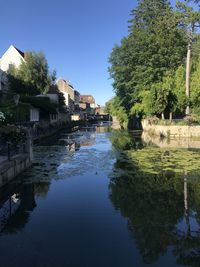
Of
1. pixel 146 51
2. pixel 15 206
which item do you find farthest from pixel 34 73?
pixel 15 206

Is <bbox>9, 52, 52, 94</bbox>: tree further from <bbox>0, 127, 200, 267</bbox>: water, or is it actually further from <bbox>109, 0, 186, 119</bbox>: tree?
<bbox>0, 127, 200, 267</bbox>: water

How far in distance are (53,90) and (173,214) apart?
3349 inches

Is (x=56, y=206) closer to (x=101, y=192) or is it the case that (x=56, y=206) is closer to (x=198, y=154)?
(x=101, y=192)

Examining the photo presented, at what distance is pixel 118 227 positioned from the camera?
11805mm

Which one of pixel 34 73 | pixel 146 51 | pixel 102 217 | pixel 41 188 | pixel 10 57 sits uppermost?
pixel 10 57

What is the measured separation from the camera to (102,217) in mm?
12875

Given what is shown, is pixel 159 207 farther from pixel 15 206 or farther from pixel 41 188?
pixel 41 188

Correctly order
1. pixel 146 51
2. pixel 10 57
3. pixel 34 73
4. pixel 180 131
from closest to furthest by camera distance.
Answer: pixel 180 131
pixel 146 51
pixel 34 73
pixel 10 57

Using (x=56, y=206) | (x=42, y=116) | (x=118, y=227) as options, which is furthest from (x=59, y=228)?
(x=42, y=116)

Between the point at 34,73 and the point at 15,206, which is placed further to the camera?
the point at 34,73

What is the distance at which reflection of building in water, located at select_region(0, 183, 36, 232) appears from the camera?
12.3 m

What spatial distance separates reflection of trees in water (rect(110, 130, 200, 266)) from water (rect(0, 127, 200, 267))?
0.02 metres

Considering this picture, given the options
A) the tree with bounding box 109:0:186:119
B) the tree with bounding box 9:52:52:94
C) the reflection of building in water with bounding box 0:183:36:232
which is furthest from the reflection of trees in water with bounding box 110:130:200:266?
the tree with bounding box 9:52:52:94

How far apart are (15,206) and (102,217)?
139 inches
